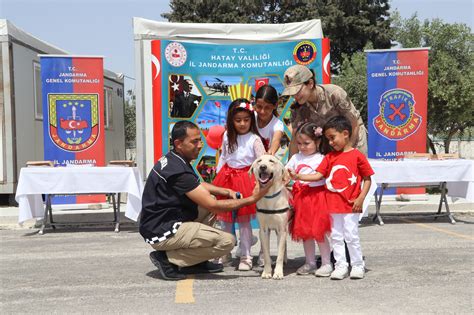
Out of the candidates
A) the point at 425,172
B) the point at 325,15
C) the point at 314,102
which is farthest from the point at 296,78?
the point at 325,15


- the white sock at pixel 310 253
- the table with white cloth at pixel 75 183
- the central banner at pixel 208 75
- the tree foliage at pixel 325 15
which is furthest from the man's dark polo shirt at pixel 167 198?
the tree foliage at pixel 325 15

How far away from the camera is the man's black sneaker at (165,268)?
16.8 ft

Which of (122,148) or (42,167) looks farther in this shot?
(122,148)

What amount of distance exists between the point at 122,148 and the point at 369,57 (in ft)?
30.6

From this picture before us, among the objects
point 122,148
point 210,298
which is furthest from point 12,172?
point 210,298

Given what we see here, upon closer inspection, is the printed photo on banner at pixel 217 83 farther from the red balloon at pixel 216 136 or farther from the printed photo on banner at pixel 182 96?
the red balloon at pixel 216 136

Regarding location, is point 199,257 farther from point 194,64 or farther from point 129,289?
Answer: point 194,64

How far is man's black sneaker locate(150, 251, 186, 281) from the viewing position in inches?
201

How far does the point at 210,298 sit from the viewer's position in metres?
4.43

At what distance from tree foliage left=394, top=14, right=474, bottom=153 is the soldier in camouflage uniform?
16085 mm

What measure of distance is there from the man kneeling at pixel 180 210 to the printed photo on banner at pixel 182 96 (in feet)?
14.5

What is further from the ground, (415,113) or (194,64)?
(194,64)

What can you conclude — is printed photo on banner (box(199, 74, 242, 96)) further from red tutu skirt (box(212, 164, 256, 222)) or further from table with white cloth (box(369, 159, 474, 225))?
red tutu skirt (box(212, 164, 256, 222))

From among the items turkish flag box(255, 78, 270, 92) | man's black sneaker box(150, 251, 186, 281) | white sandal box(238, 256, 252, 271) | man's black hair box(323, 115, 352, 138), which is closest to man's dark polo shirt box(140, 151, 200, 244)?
man's black sneaker box(150, 251, 186, 281)
